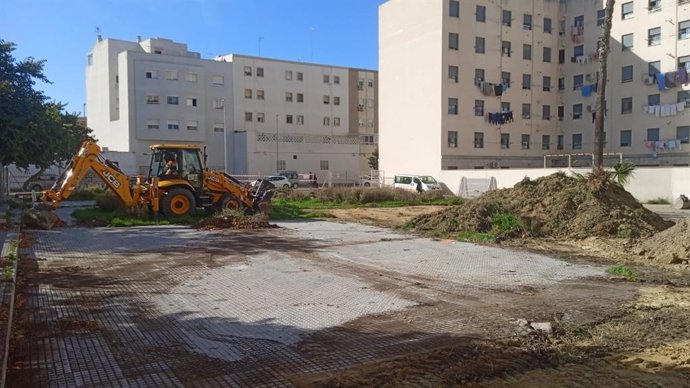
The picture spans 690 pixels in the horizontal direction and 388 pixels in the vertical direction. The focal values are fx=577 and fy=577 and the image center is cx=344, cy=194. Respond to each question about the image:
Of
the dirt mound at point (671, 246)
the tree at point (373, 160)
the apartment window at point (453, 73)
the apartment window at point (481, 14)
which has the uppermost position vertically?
the apartment window at point (481, 14)

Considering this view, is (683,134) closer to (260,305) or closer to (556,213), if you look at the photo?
(556,213)

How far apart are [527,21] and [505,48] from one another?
168 inches

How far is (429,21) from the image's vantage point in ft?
175

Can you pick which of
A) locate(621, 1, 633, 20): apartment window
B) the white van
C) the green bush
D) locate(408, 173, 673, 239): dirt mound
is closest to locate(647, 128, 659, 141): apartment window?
locate(621, 1, 633, 20): apartment window

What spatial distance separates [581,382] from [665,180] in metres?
34.6

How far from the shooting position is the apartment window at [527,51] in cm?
5750

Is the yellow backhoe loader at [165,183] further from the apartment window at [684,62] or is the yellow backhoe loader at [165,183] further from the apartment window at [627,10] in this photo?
the apartment window at [627,10]

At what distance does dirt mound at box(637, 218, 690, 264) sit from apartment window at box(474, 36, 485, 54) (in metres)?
43.3

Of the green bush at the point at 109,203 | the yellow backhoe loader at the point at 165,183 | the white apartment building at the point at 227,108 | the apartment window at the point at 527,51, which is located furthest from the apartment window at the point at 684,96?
the green bush at the point at 109,203

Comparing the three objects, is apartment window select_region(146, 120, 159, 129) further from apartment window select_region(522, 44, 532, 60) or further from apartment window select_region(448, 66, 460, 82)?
apartment window select_region(522, 44, 532, 60)

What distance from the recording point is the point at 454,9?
5291 centimetres

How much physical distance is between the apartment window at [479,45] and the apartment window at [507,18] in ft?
11.0

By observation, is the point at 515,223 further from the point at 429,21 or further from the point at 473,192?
the point at 429,21

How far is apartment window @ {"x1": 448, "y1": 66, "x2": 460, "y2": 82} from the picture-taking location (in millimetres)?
52681
